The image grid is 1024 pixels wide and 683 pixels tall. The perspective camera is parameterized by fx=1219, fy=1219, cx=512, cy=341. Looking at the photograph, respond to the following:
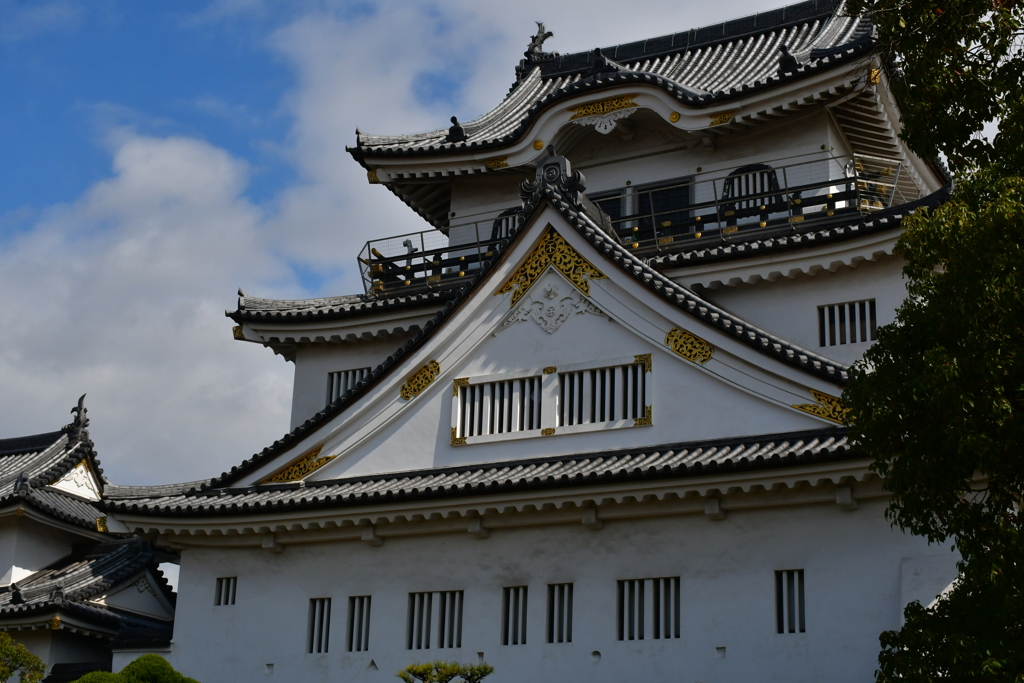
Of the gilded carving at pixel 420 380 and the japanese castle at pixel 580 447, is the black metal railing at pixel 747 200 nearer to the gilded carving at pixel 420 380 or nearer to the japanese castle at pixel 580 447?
the japanese castle at pixel 580 447

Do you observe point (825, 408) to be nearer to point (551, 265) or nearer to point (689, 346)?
point (689, 346)

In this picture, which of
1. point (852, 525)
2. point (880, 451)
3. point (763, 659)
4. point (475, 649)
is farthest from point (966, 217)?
point (475, 649)

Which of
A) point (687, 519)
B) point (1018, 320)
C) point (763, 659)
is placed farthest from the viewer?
point (687, 519)

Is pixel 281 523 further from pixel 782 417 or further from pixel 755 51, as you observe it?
pixel 755 51

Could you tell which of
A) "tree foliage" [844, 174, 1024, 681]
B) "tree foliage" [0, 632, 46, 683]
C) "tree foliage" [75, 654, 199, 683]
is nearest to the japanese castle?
"tree foliage" [0, 632, 46, 683]

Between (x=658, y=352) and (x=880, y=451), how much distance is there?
24.5ft

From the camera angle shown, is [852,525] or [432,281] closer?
[852,525]

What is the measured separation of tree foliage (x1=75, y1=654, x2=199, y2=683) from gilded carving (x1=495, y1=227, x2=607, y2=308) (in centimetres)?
745

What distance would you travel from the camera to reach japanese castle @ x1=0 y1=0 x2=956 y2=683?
52.8ft

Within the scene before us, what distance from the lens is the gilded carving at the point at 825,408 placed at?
16.2 meters

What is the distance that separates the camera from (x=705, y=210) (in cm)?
2362

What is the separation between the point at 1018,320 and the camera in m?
9.89

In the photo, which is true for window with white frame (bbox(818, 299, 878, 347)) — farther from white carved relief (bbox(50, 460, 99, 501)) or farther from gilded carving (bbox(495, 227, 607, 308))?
white carved relief (bbox(50, 460, 99, 501))

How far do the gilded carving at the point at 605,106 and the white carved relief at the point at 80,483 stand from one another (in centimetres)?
1356
